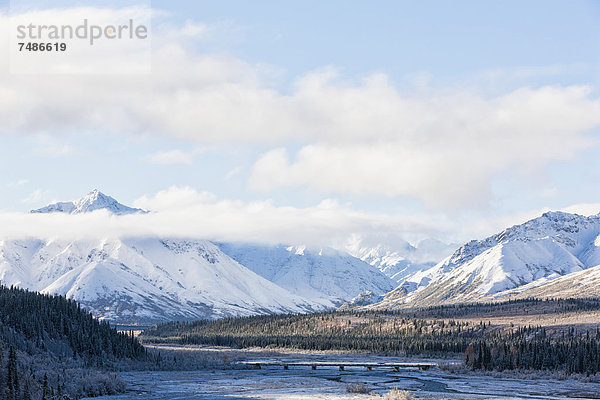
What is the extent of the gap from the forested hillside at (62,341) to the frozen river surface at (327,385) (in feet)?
20.3

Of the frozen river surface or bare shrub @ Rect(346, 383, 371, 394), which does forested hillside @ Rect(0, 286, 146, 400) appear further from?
bare shrub @ Rect(346, 383, 371, 394)

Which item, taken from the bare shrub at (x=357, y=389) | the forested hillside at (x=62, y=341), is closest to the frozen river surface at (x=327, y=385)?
the bare shrub at (x=357, y=389)

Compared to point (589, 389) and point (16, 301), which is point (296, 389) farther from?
point (16, 301)

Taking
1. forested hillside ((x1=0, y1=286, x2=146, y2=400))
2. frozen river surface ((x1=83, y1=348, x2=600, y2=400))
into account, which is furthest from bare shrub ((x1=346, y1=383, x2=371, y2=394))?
forested hillside ((x1=0, y1=286, x2=146, y2=400))

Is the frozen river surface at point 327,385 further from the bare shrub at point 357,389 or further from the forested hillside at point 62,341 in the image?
the forested hillside at point 62,341

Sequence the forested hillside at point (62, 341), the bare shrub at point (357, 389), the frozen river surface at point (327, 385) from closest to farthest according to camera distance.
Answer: the frozen river surface at point (327, 385) → the bare shrub at point (357, 389) → the forested hillside at point (62, 341)

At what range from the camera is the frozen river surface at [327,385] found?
82.2 metres

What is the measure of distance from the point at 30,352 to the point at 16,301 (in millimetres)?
22872

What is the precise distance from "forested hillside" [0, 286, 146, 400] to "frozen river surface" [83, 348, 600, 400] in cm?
619

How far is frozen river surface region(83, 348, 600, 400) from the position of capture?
270ft

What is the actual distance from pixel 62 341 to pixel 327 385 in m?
64.8

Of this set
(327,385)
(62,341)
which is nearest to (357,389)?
(327,385)

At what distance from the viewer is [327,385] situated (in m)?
96.7

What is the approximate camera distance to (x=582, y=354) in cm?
12050
